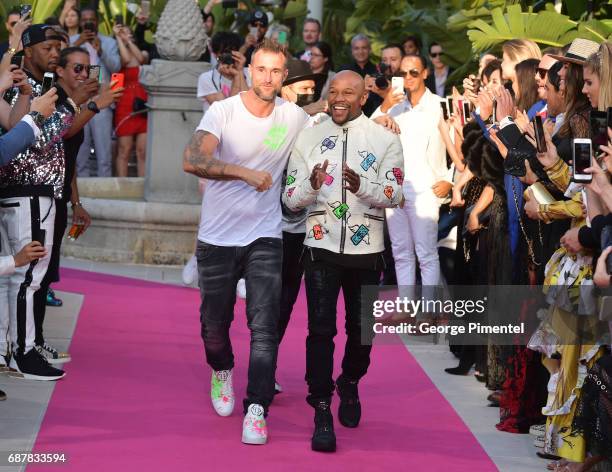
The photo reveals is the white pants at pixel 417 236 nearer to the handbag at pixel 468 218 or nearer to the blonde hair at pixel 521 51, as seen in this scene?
the handbag at pixel 468 218

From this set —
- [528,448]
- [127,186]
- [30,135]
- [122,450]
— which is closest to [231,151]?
[30,135]

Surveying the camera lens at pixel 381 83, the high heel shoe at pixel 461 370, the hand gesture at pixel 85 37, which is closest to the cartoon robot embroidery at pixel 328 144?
the high heel shoe at pixel 461 370

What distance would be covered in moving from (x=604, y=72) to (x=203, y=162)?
2306 millimetres

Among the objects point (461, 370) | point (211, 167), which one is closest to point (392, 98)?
point (461, 370)

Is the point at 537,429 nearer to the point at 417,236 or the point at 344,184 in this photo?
the point at 344,184

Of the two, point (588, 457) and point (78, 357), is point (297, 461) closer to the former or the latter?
point (588, 457)

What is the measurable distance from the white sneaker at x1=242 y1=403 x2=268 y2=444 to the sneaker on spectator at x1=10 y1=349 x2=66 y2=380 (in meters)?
2.00

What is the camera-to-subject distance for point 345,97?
8.29m

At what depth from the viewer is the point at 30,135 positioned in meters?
8.35

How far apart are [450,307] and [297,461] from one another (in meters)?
4.03

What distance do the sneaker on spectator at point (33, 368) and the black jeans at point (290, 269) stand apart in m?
1.61

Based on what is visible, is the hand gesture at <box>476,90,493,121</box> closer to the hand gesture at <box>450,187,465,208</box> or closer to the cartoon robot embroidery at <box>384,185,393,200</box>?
the cartoon robot embroidery at <box>384,185,393,200</box>

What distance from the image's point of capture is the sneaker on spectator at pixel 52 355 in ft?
33.4

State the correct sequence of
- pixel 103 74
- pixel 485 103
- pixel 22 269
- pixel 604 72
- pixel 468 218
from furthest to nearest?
pixel 103 74, pixel 468 218, pixel 22 269, pixel 485 103, pixel 604 72
